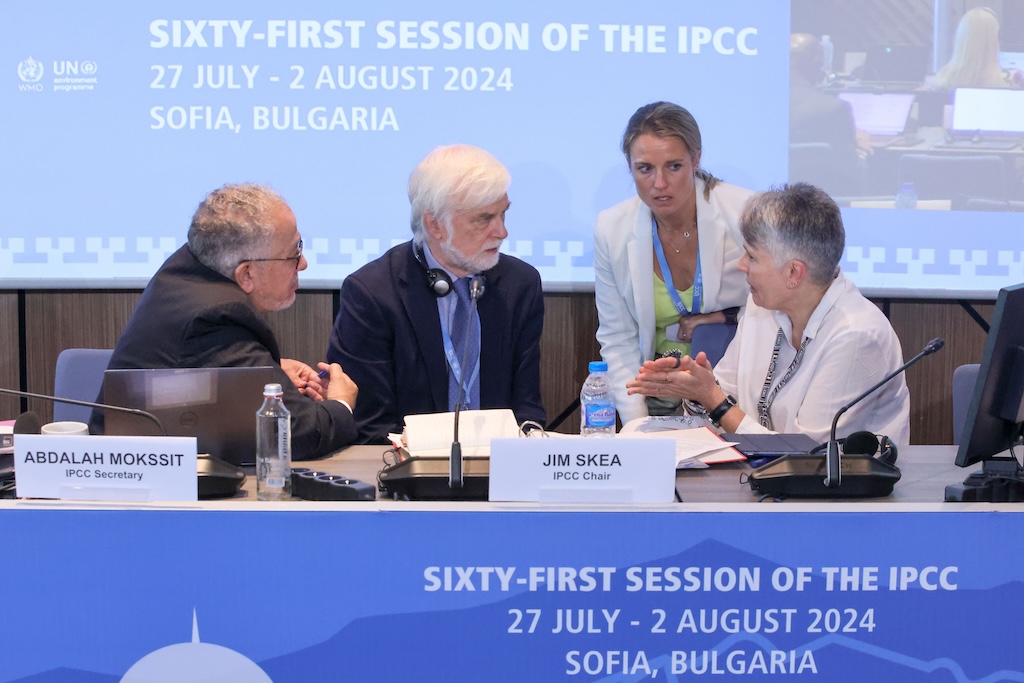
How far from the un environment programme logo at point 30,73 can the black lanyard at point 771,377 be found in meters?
2.82

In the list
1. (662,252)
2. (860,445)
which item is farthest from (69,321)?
(860,445)

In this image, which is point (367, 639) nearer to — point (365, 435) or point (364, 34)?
point (365, 435)

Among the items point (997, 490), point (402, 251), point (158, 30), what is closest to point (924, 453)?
point (997, 490)

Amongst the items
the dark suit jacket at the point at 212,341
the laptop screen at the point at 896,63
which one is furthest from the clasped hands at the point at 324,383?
the laptop screen at the point at 896,63

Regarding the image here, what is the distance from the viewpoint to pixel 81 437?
1.78m

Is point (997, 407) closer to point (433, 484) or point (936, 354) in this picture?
point (433, 484)

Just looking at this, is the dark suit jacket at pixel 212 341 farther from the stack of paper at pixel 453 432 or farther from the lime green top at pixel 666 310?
the lime green top at pixel 666 310

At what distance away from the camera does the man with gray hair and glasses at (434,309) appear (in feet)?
9.44

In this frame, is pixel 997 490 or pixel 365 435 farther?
pixel 365 435

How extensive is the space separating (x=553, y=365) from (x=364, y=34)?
4.78 feet

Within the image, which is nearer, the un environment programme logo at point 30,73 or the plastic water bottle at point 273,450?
the plastic water bottle at point 273,450

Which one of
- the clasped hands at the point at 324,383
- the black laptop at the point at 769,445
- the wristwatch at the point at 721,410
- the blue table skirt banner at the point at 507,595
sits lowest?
the blue table skirt banner at the point at 507,595

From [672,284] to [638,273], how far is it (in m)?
0.12

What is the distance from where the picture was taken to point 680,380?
2.60 metres
